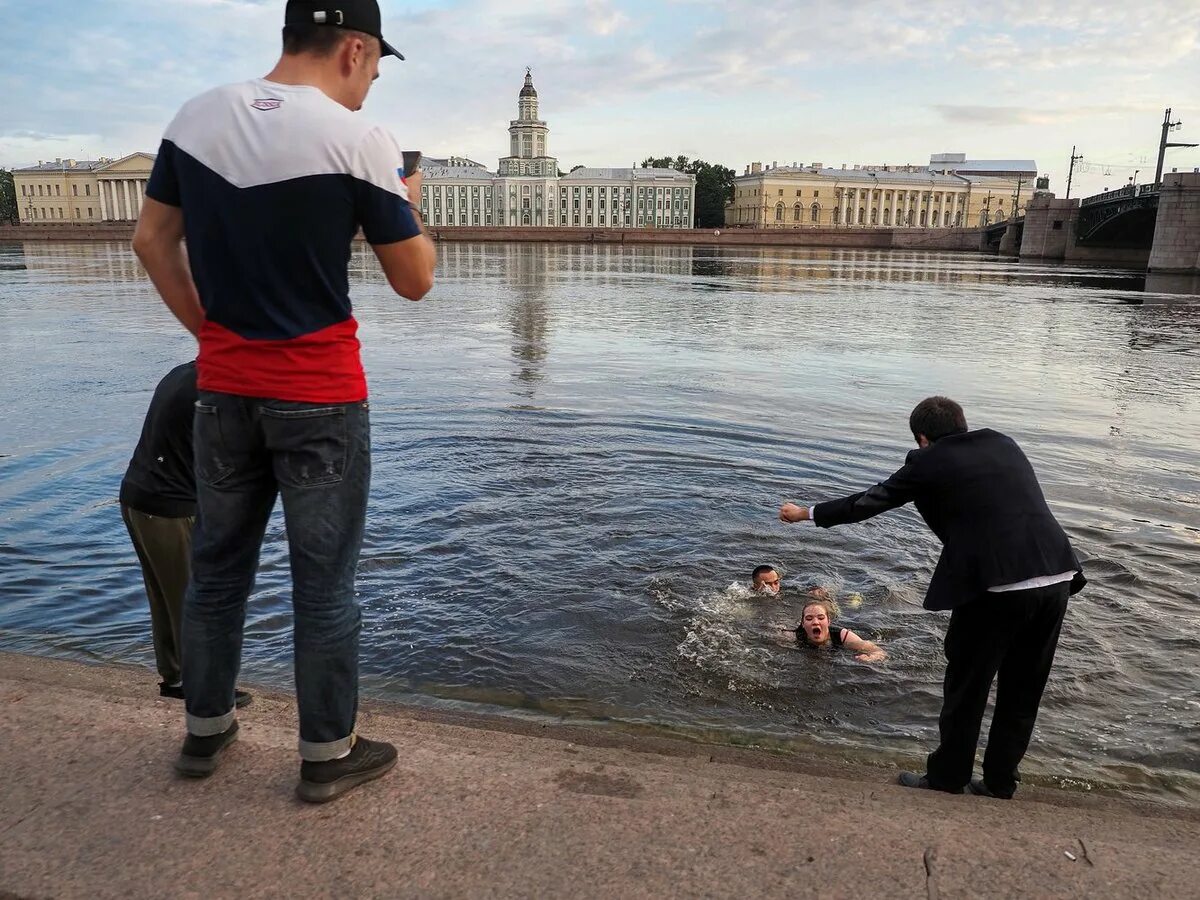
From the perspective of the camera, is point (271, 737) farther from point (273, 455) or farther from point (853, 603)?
point (853, 603)

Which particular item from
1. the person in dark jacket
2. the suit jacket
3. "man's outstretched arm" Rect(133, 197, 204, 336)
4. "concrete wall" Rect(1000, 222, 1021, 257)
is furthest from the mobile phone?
"concrete wall" Rect(1000, 222, 1021, 257)

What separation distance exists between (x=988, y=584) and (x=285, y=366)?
2.52 metres

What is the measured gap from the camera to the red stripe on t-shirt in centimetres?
249

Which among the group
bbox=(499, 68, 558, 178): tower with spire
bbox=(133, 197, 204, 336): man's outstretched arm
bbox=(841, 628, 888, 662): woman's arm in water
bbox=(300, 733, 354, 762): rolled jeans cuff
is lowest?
bbox=(841, 628, 888, 662): woman's arm in water

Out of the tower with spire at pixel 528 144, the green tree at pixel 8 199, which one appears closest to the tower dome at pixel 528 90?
the tower with spire at pixel 528 144

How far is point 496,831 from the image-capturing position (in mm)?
2686

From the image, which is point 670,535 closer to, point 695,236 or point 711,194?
point 695,236

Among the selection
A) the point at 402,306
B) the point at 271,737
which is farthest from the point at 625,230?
the point at 271,737

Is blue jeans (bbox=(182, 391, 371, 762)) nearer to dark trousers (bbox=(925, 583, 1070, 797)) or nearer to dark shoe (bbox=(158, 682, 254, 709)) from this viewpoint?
dark shoe (bbox=(158, 682, 254, 709))

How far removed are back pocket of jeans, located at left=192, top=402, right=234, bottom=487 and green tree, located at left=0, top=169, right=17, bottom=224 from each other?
7000 inches

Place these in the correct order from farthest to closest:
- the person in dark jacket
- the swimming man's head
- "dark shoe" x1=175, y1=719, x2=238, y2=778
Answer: the swimming man's head
the person in dark jacket
"dark shoe" x1=175, y1=719, x2=238, y2=778

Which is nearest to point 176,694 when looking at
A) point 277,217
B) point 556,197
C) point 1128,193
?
point 277,217

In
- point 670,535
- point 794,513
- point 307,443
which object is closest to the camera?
point 307,443

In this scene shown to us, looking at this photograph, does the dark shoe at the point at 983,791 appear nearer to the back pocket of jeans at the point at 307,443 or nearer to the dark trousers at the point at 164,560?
the back pocket of jeans at the point at 307,443
